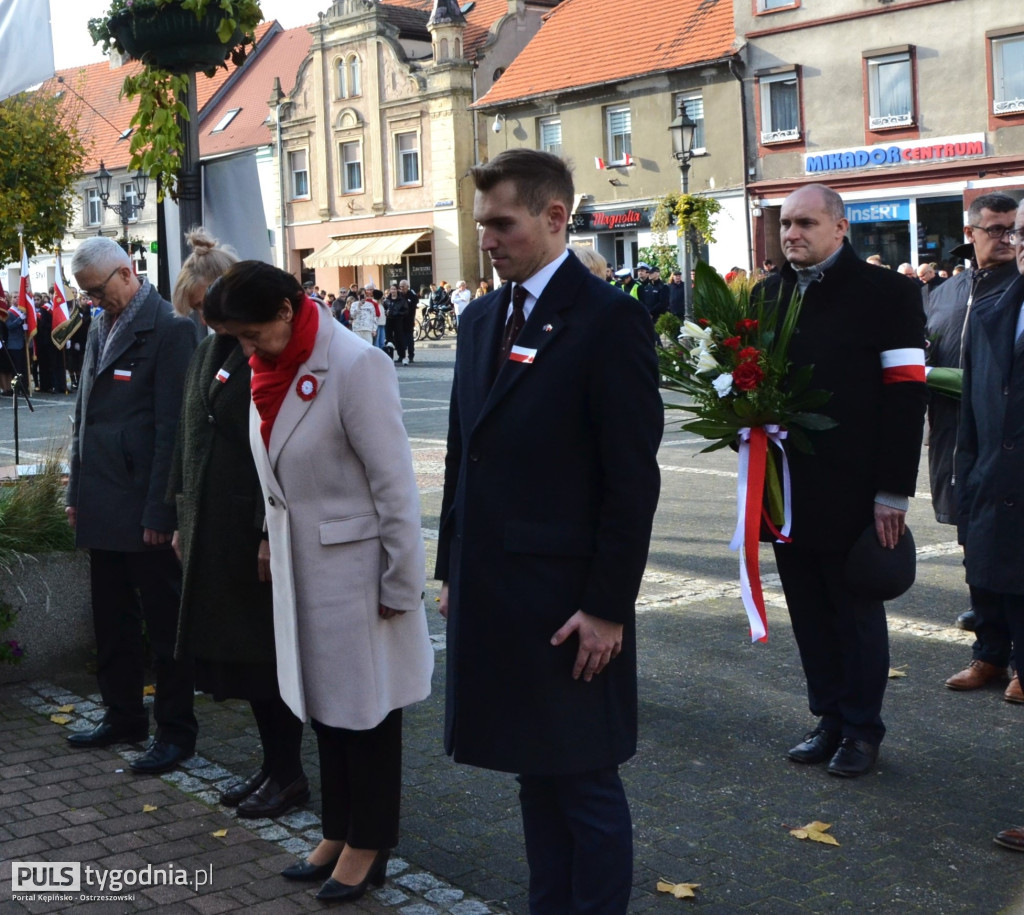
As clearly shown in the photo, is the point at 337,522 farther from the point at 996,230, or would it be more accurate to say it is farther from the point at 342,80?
the point at 342,80

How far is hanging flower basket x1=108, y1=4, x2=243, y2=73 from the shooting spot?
6.49m

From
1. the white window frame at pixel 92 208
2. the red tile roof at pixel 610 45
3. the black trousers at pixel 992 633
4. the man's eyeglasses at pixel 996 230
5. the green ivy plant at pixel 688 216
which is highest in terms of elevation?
the red tile roof at pixel 610 45

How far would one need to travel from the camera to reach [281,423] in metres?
4.03

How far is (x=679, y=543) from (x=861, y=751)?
4.40m

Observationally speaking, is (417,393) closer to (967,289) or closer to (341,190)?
(967,289)

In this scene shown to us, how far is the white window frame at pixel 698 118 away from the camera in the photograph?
36.2 metres

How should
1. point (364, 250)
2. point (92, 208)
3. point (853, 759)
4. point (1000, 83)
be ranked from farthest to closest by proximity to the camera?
point (92, 208) → point (364, 250) → point (1000, 83) → point (853, 759)

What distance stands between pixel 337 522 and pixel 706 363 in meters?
1.64

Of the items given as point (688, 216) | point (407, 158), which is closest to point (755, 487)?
point (688, 216)

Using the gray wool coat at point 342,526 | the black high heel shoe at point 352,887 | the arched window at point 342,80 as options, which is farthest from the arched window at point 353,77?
the black high heel shoe at point 352,887

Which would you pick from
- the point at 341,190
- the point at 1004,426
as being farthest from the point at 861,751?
the point at 341,190

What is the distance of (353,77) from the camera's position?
160ft

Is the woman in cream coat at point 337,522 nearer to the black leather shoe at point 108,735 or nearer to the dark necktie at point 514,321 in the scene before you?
the dark necktie at point 514,321

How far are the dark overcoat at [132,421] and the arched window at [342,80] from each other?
45.5m
